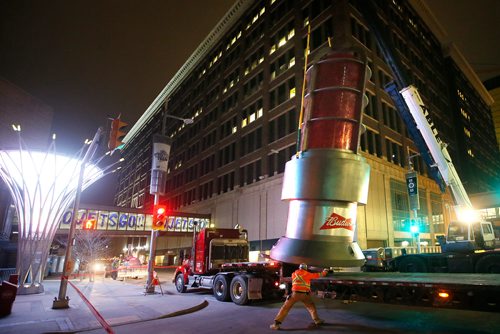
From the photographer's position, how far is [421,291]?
7785mm

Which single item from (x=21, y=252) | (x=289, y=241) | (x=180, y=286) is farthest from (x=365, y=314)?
(x=21, y=252)

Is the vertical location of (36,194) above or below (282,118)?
below

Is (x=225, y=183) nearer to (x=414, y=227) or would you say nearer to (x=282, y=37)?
(x=282, y=37)

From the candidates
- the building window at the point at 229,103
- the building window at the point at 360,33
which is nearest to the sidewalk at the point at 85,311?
the building window at the point at 360,33

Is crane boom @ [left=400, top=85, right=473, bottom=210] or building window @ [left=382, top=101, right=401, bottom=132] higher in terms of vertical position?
building window @ [left=382, top=101, right=401, bottom=132]

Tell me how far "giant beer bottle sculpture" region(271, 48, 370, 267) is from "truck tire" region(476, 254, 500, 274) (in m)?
13.6

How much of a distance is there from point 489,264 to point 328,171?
1495cm

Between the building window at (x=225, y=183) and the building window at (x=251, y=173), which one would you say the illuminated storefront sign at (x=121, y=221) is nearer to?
the building window at (x=225, y=183)

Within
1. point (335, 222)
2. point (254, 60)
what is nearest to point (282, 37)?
point (254, 60)

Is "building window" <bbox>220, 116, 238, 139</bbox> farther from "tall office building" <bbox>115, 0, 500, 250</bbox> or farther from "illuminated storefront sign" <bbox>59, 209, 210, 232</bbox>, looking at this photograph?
"illuminated storefront sign" <bbox>59, 209, 210, 232</bbox>

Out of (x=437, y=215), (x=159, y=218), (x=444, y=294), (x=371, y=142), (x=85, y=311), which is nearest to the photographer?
(x=444, y=294)

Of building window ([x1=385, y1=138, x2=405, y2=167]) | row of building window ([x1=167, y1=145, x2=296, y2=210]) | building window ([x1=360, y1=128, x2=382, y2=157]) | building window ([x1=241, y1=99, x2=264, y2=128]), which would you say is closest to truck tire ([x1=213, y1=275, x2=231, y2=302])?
row of building window ([x1=167, y1=145, x2=296, y2=210])

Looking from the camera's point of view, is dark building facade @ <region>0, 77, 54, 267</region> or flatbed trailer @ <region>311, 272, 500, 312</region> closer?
flatbed trailer @ <region>311, 272, 500, 312</region>

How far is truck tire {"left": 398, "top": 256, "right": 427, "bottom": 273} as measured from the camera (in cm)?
1783
